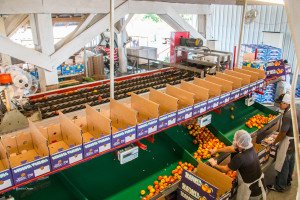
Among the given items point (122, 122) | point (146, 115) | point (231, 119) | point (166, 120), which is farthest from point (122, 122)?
point (231, 119)

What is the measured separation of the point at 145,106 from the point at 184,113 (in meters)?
0.55

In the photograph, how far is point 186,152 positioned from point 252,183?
1061 mm

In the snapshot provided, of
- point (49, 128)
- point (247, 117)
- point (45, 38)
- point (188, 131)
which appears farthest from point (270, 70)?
point (49, 128)

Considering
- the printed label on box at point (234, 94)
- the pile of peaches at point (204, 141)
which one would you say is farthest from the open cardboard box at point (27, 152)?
the printed label on box at point (234, 94)

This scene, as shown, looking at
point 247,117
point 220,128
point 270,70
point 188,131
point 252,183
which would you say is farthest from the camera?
point 270,70

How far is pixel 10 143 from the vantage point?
2986 millimetres

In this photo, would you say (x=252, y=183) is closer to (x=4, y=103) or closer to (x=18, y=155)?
(x=18, y=155)

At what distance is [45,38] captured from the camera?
5293 millimetres

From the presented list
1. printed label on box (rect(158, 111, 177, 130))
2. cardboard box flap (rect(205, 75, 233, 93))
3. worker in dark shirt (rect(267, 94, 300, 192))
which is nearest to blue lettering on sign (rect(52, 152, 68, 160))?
printed label on box (rect(158, 111, 177, 130))

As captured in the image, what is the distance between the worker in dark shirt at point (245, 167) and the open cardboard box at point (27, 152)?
2.41 meters

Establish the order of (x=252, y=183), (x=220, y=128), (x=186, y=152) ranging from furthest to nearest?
1. (x=220, y=128)
2. (x=186, y=152)
3. (x=252, y=183)

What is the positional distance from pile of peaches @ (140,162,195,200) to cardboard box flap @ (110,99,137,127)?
0.97 meters

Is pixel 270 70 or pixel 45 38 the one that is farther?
pixel 270 70

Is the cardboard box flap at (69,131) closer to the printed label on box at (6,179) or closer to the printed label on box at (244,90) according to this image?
the printed label on box at (6,179)
